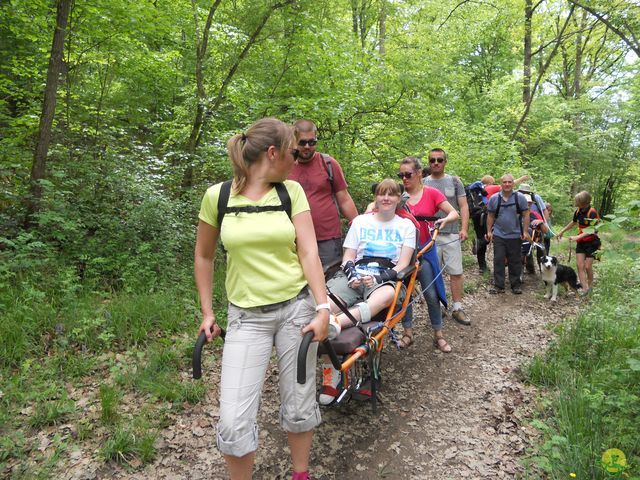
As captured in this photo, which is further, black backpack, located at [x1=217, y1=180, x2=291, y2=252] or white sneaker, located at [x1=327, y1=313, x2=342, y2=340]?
white sneaker, located at [x1=327, y1=313, x2=342, y2=340]

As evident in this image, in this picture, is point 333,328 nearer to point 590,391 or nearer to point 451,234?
point 590,391

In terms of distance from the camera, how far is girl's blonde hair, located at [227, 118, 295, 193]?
7.34ft

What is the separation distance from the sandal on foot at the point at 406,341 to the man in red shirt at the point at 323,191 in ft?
5.96

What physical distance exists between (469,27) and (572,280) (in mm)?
14898

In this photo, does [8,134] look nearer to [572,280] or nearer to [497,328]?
[497,328]

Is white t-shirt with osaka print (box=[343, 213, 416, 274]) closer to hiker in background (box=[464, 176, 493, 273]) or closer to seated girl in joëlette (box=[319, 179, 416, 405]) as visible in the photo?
seated girl in joëlette (box=[319, 179, 416, 405])

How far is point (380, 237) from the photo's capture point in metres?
4.23

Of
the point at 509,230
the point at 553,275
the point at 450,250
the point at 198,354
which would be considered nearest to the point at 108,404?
the point at 198,354

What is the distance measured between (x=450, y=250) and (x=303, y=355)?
13.8ft

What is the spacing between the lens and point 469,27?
18188mm

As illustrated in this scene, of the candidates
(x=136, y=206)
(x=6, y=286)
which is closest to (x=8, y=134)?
(x=136, y=206)

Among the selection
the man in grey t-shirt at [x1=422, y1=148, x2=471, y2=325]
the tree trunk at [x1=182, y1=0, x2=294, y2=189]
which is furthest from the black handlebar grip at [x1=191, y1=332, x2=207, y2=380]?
the tree trunk at [x1=182, y1=0, x2=294, y2=189]

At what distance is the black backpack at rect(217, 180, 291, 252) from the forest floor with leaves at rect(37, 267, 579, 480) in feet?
6.65

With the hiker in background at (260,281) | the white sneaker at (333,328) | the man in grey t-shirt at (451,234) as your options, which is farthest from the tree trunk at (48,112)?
the man in grey t-shirt at (451,234)
